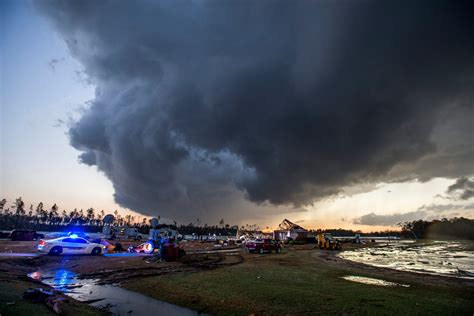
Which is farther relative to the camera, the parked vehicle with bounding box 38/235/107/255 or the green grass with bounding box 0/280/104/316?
the parked vehicle with bounding box 38/235/107/255

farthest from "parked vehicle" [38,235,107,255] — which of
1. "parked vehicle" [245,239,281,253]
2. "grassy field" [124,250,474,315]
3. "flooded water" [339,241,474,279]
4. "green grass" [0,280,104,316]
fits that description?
"flooded water" [339,241,474,279]

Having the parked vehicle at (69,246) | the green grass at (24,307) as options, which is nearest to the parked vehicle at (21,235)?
the parked vehicle at (69,246)

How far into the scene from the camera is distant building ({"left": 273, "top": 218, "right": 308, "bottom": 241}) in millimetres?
82338

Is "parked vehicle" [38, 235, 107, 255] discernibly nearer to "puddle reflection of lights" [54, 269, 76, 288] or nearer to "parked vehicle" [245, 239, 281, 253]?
"puddle reflection of lights" [54, 269, 76, 288]

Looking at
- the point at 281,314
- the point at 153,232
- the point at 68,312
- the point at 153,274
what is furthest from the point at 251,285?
the point at 153,232

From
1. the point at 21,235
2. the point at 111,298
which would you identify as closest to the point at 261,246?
the point at 111,298

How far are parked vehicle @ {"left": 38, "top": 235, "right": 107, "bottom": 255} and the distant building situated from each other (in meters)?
61.6

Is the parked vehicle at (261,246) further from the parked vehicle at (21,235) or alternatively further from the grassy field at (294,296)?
the parked vehicle at (21,235)

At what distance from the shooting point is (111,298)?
12680 mm

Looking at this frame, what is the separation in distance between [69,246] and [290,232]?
2652 inches

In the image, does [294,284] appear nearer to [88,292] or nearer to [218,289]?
[218,289]

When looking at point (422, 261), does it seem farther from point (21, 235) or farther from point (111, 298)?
point (21, 235)

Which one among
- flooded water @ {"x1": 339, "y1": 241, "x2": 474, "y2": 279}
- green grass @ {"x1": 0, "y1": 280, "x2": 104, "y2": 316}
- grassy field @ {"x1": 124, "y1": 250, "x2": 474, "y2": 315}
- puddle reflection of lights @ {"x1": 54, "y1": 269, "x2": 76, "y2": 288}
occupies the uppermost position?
green grass @ {"x1": 0, "y1": 280, "x2": 104, "y2": 316}

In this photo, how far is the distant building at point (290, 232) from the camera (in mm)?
82338
